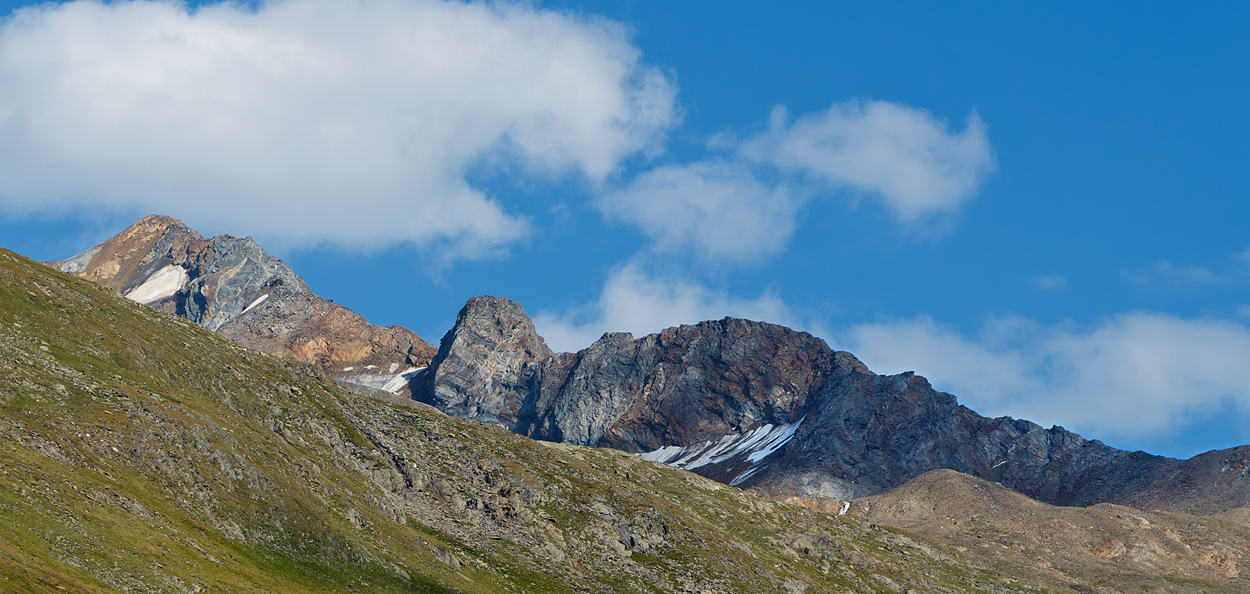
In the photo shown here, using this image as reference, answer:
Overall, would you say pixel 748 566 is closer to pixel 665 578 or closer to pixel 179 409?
pixel 665 578

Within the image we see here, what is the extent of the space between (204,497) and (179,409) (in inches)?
527

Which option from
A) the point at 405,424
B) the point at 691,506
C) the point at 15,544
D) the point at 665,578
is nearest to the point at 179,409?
the point at 15,544

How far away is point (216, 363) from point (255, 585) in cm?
5260

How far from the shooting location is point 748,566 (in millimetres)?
146875

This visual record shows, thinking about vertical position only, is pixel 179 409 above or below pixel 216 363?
below

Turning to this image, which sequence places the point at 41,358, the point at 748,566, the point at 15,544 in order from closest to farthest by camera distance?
the point at 15,544 < the point at 41,358 < the point at 748,566

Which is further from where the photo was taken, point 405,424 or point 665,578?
point 405,424

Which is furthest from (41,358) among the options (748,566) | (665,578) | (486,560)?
(748,566)

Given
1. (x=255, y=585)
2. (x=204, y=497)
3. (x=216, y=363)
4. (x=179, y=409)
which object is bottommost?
(x=255, y=585)

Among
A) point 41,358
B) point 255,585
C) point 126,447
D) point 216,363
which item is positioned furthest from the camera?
point 216,363

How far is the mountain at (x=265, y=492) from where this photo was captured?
73.6m

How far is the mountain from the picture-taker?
73625 millimetres

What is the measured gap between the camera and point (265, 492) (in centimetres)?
9569

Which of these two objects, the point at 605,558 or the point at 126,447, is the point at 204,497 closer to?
the point at 126,447
